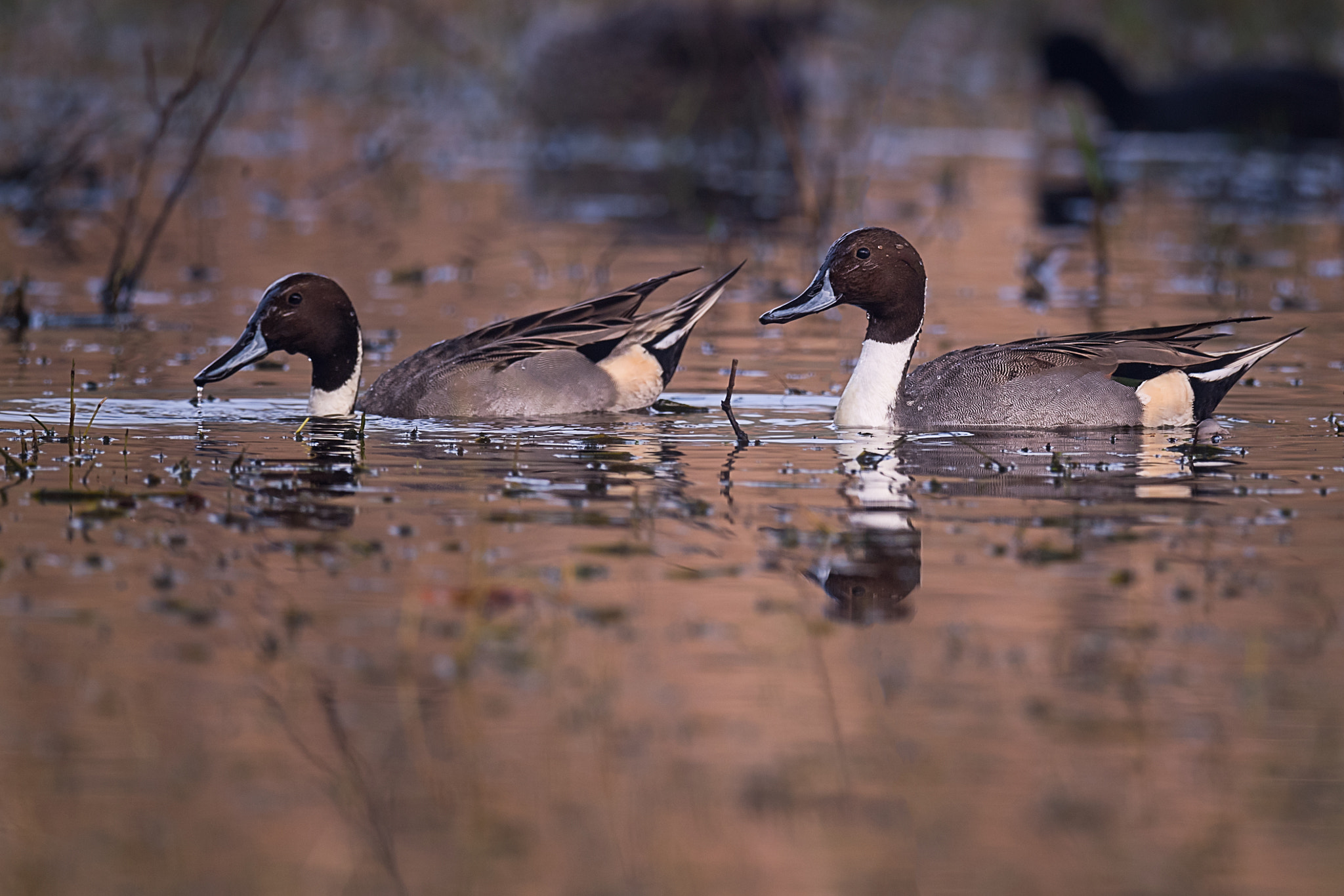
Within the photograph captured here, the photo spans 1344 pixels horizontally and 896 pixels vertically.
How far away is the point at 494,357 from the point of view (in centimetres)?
888

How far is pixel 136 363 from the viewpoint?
400 inches

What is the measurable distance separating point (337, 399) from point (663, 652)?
14.0ft

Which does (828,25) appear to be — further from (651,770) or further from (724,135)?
(651,770)

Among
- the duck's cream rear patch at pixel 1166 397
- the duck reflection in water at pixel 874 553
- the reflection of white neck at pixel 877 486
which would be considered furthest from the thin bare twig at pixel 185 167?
the duck's cream rear patch at pixel 1166 397

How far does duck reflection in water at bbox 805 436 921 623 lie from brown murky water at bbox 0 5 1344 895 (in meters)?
0.02

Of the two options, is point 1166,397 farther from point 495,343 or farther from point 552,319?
point 495,343

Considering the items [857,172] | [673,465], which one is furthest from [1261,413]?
[857,172]

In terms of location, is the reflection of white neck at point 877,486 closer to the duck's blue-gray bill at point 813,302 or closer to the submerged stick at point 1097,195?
the duck's blue-gray bill at point 813,302

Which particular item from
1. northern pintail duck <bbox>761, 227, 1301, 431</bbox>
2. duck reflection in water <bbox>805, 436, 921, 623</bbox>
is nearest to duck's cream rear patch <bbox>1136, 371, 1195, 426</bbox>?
northern pintail duck <bbox>761, 227, 1301, 431</bbox>

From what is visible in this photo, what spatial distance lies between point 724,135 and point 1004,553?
19.0 meters

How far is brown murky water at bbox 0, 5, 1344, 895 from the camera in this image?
3740 millimetres

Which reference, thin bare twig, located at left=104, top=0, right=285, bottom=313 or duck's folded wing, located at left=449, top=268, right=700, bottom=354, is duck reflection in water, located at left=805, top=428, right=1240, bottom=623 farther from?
thin bare twig, located at left=104, top=0, right=285, bottom=313

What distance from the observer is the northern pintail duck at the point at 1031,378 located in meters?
8.41

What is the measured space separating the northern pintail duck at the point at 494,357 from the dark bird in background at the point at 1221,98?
12944mm
